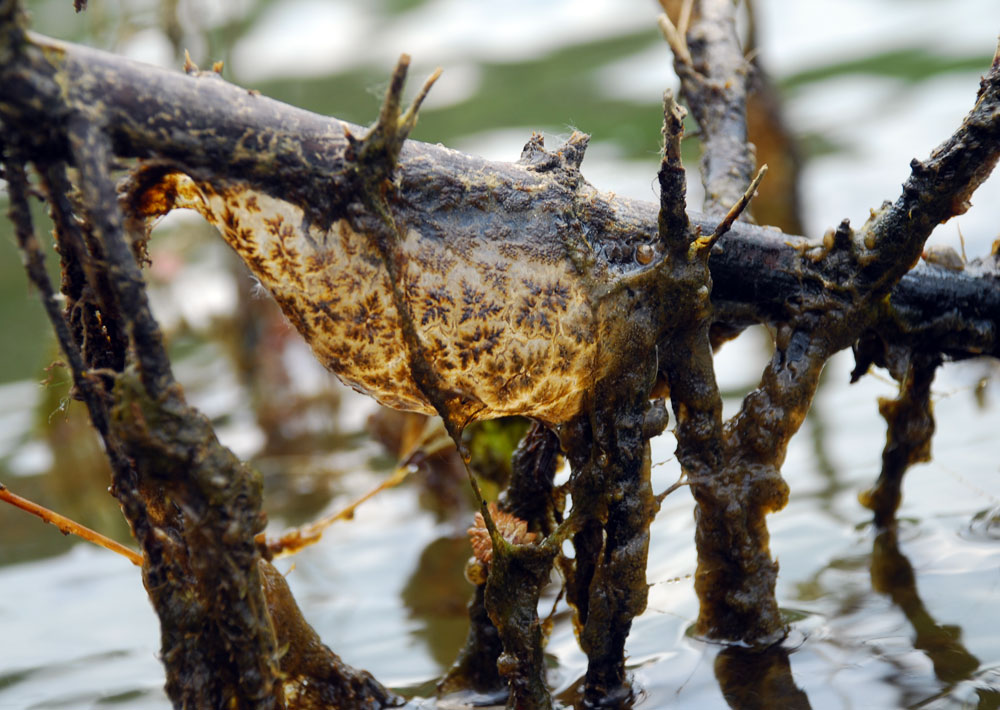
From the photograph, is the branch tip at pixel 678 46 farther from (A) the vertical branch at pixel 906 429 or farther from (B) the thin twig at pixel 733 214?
(A) the vertical branch at pixel 906 429

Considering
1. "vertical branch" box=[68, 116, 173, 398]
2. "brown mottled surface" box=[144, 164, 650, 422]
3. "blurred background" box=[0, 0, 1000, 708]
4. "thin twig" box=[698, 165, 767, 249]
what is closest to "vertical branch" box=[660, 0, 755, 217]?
"blurred background" box=[0, 0, 1000, 708]

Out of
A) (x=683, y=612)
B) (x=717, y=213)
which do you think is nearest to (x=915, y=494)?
(x=683, y=612)

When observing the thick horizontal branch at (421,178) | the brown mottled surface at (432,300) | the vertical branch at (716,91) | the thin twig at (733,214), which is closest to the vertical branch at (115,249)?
the thick horizontal branch at (421,178)

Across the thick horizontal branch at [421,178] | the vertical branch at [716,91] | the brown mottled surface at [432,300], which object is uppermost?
the vertical branch at [716,91]

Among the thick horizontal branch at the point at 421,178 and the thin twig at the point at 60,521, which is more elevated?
the thick horizontal branch at the point at 421,178

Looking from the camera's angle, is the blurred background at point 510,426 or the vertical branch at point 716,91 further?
the vertical branch at point 716,91
